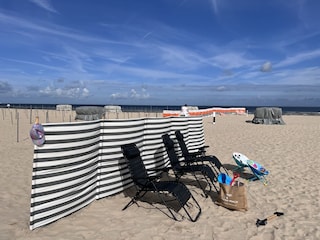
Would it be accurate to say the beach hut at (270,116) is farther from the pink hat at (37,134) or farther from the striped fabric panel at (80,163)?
the pink hat at (37,134)

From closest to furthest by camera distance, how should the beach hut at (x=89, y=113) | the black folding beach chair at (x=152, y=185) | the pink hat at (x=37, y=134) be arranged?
1. the pink hat at (x=37, y=134)
2. the black folding beach chair at (x=152, y=185)
3. the beach hut at (x=89, y=113)

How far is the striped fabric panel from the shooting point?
327 centimetres

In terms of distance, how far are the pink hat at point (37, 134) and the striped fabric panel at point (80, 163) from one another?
0.24ft

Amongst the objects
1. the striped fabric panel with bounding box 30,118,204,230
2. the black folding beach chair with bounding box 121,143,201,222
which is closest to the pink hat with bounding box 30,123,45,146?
the striped fabric panel with bounding box 30,118,204,230

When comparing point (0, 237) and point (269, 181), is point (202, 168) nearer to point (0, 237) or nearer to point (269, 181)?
point (269, 181)

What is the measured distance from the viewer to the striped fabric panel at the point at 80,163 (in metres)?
3.27

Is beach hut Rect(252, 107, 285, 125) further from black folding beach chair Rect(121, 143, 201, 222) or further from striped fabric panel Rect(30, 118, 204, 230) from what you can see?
black folding beach chair Rect(121, 143, 201, 222)

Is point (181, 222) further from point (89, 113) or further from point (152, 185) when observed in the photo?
point (89, 113)

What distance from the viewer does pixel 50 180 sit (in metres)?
3.34

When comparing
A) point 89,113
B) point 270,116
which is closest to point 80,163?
point 89,113

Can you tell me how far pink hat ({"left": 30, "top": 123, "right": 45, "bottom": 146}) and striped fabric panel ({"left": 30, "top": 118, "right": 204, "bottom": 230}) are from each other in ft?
0.24

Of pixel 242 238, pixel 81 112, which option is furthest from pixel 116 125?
pixel 81 112

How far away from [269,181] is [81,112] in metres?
17.1

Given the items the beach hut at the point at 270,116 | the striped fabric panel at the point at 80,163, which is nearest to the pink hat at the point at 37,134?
the striped fabric panel at the point at 80,163
